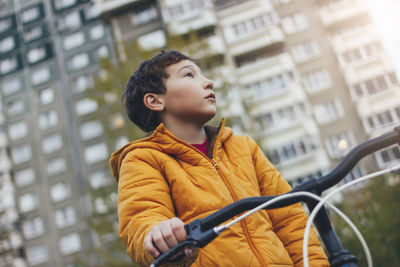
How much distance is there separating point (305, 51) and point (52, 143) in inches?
723

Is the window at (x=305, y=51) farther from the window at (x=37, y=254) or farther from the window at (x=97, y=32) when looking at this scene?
the window at (x=37, y=254)

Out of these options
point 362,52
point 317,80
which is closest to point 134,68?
point 317,80

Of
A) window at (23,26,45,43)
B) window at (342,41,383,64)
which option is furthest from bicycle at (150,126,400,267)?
window at (23,26,45,43)

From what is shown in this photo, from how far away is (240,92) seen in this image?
679 inches

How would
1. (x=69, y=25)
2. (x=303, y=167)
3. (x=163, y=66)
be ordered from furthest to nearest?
(x=69, y=25) < (x=303, y=167) < (x=163, y=66)

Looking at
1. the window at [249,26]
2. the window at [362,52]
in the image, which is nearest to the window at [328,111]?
the window at [362,52]

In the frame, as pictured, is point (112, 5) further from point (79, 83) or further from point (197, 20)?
point (79, 83)

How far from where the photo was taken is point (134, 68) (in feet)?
24.1

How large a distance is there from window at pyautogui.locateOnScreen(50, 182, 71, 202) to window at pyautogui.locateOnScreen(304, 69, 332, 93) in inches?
673

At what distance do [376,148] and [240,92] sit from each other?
16401mm

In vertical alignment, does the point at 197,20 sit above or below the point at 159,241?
above

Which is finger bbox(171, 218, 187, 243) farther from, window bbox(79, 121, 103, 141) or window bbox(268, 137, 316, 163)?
window bbox(79, 121, 103, 141)

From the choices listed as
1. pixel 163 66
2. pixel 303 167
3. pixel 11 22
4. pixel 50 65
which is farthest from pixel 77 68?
pixel 163 66

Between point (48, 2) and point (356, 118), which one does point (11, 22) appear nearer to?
point (48, 2)
